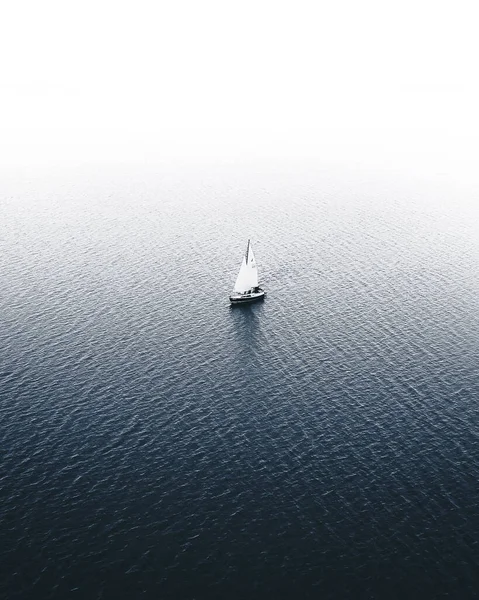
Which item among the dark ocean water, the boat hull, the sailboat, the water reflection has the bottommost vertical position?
the dark ocean water

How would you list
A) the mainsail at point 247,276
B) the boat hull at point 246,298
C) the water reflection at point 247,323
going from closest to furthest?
the water reflection at point 247,323 → the boat hull at point 246,298 → the mainsail at point 247,276

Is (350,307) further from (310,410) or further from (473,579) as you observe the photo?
(473,579)

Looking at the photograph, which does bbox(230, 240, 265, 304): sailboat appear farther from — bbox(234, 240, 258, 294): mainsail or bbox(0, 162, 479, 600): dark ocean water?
bbox(0, 162, 479, 600): dark ocean water

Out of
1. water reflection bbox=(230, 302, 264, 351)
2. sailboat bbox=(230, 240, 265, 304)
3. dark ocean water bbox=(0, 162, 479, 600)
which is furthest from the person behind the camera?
sailboat bbox=(230, 240, 265, 304)

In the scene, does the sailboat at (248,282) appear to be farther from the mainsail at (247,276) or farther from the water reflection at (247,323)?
the water reflection at (247,323)

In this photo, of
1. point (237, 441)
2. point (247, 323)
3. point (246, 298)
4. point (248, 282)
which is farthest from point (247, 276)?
point (237, 441)

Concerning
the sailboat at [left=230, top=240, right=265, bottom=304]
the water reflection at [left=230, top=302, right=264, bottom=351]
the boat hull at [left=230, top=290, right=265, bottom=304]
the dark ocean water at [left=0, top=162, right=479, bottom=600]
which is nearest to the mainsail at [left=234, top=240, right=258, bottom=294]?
the sailboat at [left=230, top=240, right=265, bottom=304]

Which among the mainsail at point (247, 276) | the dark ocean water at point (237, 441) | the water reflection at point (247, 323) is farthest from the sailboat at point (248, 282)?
the dark ocean water at point (237, 441)
